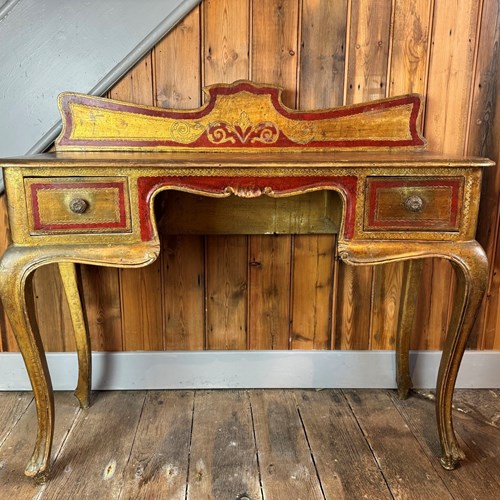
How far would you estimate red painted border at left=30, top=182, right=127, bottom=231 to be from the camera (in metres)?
1.22

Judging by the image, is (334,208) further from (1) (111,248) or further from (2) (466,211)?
(1) (111,248)

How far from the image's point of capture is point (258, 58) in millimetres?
1630

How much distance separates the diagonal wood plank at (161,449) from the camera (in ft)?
4.44

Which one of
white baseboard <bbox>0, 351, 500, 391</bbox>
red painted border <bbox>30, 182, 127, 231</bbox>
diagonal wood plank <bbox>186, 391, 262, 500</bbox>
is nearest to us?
red painted border <bbox>30, 182, 127, 231</bbox>

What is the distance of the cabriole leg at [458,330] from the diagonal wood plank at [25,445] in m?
1.15

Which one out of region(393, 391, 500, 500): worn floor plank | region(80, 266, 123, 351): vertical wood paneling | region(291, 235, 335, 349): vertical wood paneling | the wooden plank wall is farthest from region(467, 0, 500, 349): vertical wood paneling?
region(80, 266, 123, 351): vertical wood paneling

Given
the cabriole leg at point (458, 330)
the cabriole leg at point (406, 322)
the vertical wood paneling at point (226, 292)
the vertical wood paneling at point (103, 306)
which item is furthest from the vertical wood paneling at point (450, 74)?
the vertical wood paneling at point (103, 306)

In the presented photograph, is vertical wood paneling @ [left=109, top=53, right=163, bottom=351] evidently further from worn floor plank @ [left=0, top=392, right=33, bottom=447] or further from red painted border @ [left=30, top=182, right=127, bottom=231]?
red painted border @ [left=30, top=182, right=127, bottom=231]

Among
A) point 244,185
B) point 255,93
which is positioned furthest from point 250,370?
point 255,93

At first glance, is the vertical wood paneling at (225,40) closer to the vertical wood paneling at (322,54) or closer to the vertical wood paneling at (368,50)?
the vertical wood paneling at (322,54)

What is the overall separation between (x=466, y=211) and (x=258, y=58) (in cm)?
84

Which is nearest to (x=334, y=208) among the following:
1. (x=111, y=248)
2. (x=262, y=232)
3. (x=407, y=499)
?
(x=262, y=232)

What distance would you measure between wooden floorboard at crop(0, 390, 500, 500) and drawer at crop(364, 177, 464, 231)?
2.35ft

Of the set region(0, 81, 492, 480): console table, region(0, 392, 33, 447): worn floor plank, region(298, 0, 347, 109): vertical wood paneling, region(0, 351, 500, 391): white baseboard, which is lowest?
region(0, 392, 33, 447): worn floor plank
